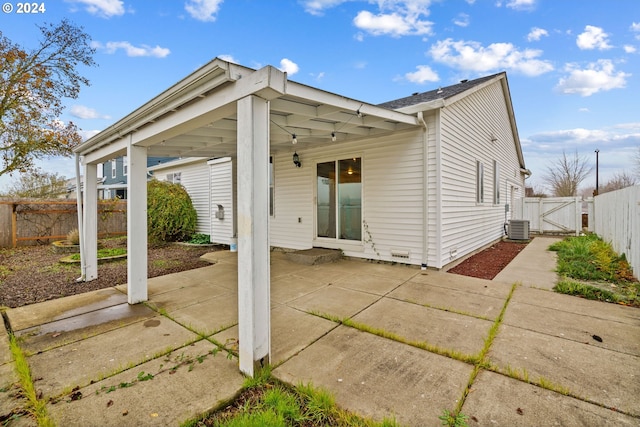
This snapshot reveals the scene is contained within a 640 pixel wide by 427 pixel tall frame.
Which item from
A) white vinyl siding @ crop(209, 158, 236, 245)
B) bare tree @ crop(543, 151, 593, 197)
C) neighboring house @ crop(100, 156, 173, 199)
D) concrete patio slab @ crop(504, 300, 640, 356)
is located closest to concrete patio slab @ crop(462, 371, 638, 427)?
concrete patio slab @ crop(504, 300, 640, 356)

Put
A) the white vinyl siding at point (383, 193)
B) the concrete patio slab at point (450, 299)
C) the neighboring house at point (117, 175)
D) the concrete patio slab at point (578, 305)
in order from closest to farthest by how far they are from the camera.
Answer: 1. the concrete patio slab at point (578, 305)
2. the concrete patio slab at point (450, 299)
3. the white vinyl siding at point (383, 193)
4. the neighboring house at point (117, 175)

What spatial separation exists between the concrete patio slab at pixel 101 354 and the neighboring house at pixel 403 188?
4157 mm

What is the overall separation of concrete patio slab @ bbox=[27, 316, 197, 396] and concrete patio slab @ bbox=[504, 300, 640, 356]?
3.66m

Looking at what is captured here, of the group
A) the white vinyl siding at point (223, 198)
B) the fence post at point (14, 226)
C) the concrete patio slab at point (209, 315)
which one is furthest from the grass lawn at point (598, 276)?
the fence post at point (14, 226)

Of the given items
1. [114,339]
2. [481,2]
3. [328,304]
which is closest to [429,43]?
[481,2]

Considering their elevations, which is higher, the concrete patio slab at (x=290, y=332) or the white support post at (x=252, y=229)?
the white support post at (x=252, y=229)

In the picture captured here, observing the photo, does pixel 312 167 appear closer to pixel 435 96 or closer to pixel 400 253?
pixel 400 253

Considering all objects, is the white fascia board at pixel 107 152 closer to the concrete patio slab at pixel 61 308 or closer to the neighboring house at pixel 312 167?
the neighboring house at pixel 312 167

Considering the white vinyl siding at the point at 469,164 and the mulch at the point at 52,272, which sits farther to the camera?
the white vinyl siding at the point at 469,164

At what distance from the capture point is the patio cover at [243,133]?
2115 millimetres

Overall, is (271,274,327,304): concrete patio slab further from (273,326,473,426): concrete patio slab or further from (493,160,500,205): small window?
(493,160,500,205): small window

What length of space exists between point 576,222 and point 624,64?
6.21m

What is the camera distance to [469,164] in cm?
700

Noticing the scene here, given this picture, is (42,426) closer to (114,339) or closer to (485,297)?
(114,339)
